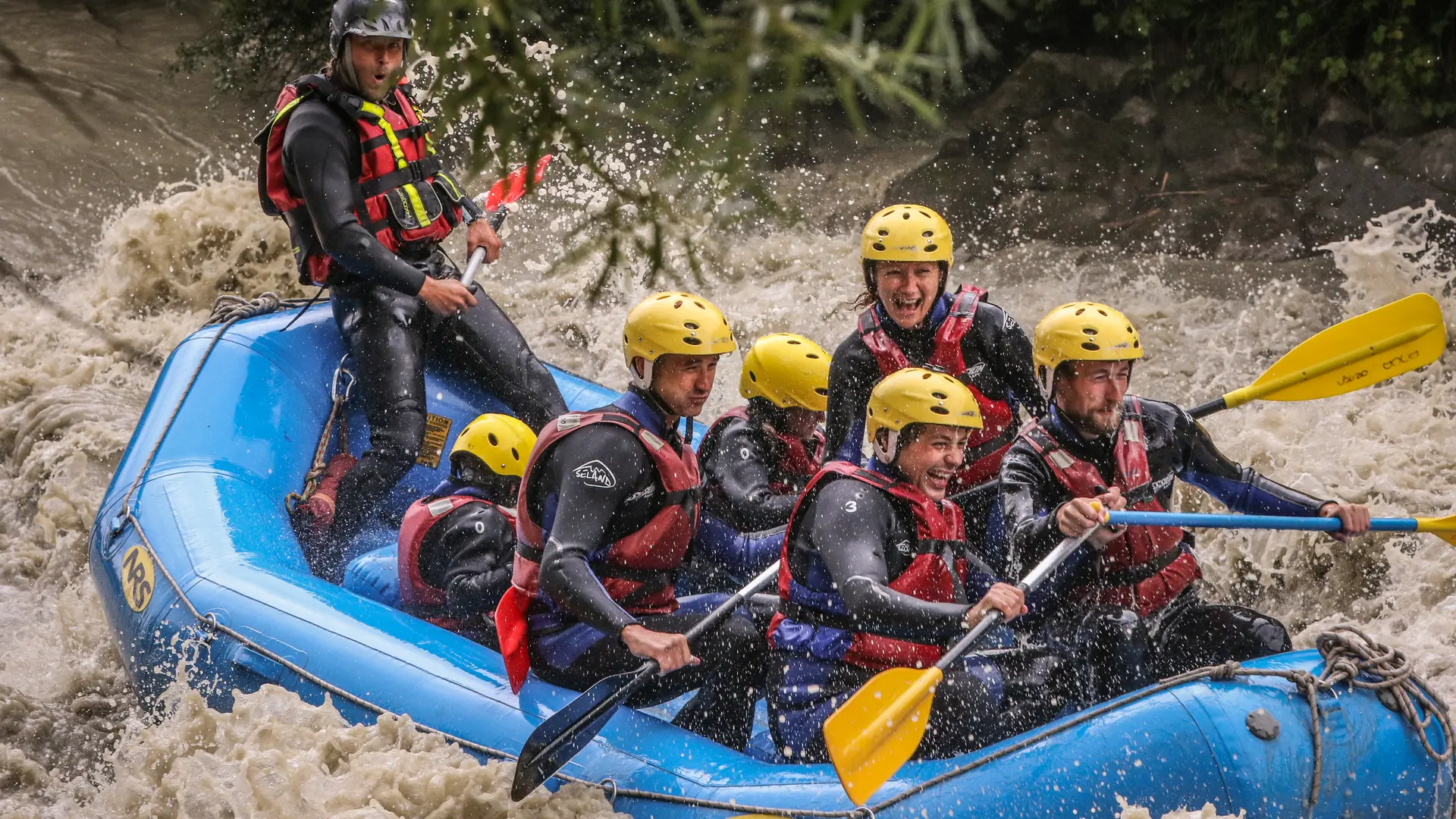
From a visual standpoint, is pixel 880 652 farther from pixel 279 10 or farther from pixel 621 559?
pixel 279 10

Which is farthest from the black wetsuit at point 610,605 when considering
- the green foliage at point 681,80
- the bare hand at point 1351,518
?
the bare hand at point 1351,518

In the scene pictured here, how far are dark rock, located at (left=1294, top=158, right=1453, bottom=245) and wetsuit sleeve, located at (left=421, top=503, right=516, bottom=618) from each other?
582cm

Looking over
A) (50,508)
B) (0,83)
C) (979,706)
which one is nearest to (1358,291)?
(979,706)

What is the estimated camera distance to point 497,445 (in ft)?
14.7

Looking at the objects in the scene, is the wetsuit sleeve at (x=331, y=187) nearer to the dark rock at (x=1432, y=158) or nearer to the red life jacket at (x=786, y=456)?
the red life jacket at (x=786, y=456)

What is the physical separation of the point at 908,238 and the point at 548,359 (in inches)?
168

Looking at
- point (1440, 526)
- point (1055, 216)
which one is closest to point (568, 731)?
point (1440, 526)

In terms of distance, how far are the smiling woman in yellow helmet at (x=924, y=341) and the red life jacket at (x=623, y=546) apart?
855mm

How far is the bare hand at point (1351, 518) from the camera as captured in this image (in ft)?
12.0

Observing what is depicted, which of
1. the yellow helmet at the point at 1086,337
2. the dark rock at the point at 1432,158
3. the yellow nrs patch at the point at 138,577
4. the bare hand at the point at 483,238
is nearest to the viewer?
the yellow helmet at the point at 1086,337

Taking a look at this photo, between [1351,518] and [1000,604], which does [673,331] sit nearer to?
[1000,604]

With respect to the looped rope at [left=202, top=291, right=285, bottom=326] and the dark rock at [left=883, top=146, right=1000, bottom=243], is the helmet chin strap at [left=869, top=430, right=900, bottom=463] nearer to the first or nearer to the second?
the looped rope at [left=202, top=291, right=285, bottom=326]

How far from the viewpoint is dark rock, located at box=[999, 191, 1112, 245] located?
8875 millimetres

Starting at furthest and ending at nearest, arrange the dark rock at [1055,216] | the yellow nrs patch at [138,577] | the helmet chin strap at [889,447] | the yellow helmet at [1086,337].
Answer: the dark rock at [1055,216] < the yellow nrs patch at [138,577] < the yellow helmet at [1086,337] < the helmet chin strap at [889,447]
